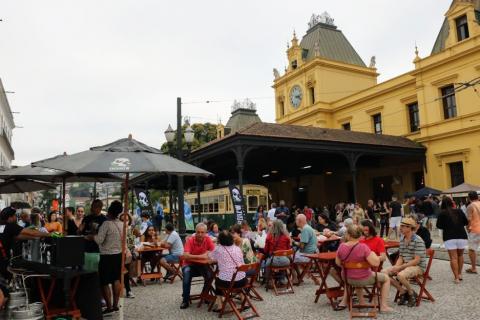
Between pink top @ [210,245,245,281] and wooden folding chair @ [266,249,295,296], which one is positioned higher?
pink top @ [210,245,245,281]

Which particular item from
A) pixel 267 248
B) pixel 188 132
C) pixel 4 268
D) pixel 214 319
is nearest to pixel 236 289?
pixel 214 319

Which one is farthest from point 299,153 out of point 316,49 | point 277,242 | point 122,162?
point 122,162

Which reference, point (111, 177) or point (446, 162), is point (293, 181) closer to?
point (446, 162)

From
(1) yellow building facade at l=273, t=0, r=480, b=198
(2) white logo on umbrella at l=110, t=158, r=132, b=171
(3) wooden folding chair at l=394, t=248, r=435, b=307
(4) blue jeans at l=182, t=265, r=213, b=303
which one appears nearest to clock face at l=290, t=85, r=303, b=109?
(1) yellow building facade at l=273, t=0, r=480, b=198

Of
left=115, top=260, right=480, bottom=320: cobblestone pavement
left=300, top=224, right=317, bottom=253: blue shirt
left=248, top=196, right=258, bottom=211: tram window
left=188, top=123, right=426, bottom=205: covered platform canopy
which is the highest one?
left=188, top=123, right=426, bottom=205: covered platform canopy

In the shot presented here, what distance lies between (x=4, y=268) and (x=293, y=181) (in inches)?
1175

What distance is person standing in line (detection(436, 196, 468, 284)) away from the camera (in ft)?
25.5

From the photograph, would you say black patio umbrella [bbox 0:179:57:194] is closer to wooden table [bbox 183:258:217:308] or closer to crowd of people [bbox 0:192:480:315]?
crowd of people [bbox 0:192:480:315]

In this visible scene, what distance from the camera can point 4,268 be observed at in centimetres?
507

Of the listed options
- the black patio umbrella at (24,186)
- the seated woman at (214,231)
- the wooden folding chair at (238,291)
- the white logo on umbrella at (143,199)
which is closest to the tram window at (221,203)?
the white logo on umbrella at (143,199)

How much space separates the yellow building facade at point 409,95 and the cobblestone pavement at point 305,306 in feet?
40.6

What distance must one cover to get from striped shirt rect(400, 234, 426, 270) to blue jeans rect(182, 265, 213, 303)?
303 centimetres

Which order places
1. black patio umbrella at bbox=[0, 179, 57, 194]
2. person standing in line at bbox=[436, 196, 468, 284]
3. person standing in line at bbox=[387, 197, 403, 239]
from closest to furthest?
1. person standing in line at bbox=[436, 196, 468, 284]
2. black patio umbrella at bbox=[0, 179, 57, 194]
3. person standing in line at bbox=[387, 197, 403, 239]

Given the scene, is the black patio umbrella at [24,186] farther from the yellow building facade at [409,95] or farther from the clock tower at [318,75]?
the clock tower at [318,75]
